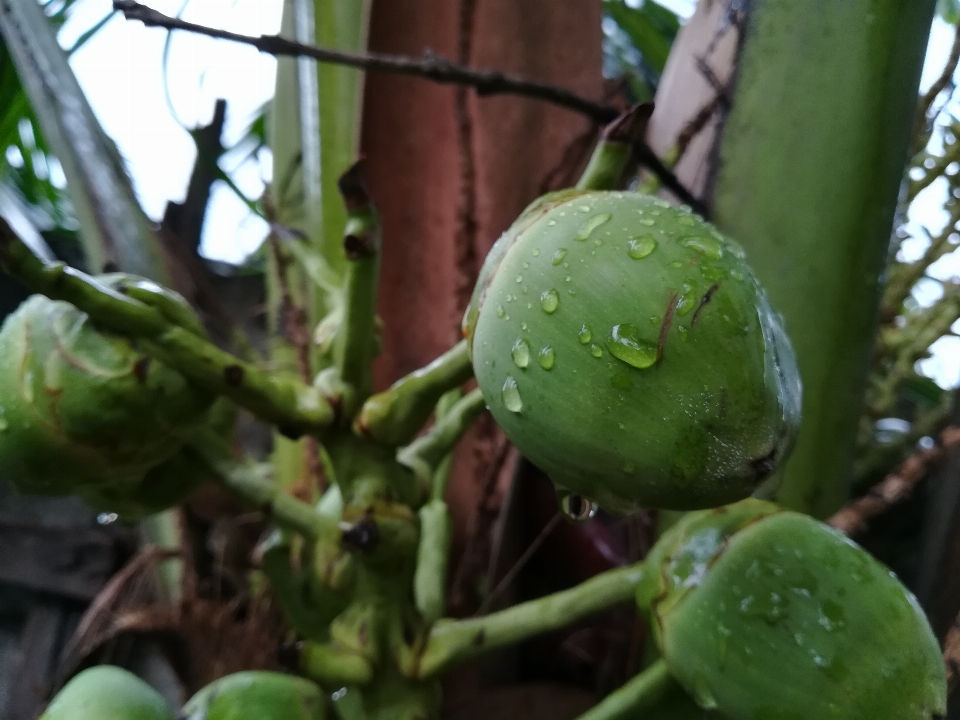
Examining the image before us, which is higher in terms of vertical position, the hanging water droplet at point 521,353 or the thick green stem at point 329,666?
the hanging water droplet at point 521,353

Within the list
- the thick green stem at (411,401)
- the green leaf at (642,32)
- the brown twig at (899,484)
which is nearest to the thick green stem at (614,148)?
the thick green stem at (411,401)

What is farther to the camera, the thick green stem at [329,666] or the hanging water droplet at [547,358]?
the thick green stem at [329,666]

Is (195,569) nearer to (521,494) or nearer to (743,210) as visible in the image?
(521,494)

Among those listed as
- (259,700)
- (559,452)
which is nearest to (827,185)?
(559,452)

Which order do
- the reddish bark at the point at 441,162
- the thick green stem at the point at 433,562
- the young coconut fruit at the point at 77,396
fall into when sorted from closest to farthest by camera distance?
the young coconut fruit at the point at 77,396
the thick green stem at the point at 433,562
the reddish bark at the point at 441,162

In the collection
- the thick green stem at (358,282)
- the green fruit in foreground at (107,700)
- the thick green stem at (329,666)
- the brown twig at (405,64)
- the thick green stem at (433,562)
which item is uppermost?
the brown twig at (405,64)

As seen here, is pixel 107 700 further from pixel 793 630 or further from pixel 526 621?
pixel 793 630

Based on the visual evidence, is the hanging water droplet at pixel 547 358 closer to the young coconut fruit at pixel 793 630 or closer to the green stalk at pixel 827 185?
the young coconut fruit at pixel 793 630

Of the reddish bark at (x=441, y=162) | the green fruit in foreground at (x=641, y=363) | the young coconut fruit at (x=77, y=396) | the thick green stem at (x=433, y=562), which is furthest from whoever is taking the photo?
the reddish bark at (x=441, y=162)
